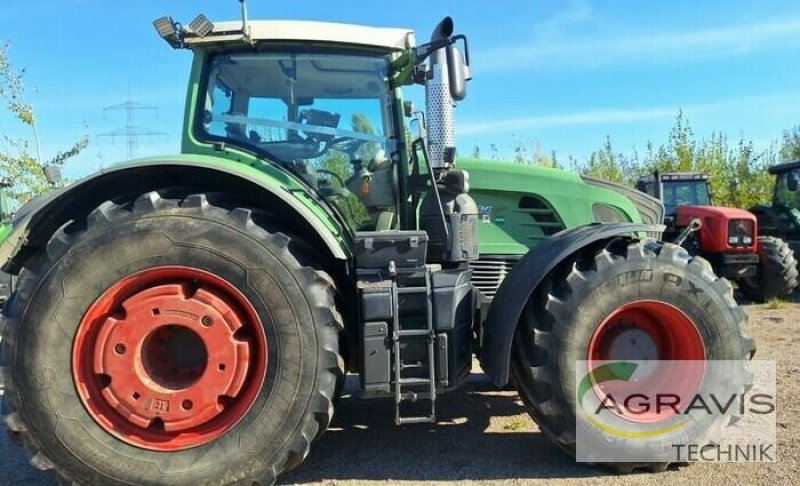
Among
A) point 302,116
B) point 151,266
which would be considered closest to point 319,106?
point 302,116

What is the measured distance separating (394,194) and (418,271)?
0.61 metres

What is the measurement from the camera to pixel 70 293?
10.5ft

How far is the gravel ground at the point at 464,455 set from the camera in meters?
3.44

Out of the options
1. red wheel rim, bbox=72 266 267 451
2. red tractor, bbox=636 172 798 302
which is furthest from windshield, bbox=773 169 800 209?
red wheel rim, bbox=72 266 267 451

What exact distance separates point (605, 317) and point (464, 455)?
3.83 ft

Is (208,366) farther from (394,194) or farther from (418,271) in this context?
(394,194)

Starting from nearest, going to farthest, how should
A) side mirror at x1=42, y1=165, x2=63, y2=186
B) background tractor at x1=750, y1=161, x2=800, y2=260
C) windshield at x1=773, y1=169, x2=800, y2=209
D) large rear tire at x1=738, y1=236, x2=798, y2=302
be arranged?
side mirror at x1=42, y1=165, x2=63, y2=186
large rear tire at x1=738, y1=236, x2=798, y2=302
windshield at x1=773, y1=169, x2=800, y2=209
background tractor at x1=750, y1=161, x2=800, y2=260

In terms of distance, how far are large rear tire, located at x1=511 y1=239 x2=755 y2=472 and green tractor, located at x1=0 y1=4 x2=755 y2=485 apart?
0.01 meters

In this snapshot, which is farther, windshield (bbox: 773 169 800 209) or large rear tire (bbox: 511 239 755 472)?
windshield (bbox: 773 169 800 209)

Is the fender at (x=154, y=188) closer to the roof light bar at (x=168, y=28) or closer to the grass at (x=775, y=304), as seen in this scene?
the roof light bar at (x=168, y=28)

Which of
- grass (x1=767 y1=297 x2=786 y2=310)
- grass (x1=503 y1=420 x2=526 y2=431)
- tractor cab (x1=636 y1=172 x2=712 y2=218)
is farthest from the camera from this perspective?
tractor cab (x1=636 y1=172 x2=712 y2=218)

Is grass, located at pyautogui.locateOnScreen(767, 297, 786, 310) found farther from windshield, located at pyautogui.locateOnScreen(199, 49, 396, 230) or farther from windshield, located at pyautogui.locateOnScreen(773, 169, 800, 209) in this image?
windshield, located at pyautogui.locateOnScreen(199, 49, 396, 230)

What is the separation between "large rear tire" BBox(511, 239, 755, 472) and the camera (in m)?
3.44

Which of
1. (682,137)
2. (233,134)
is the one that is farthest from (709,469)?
(682,137)
